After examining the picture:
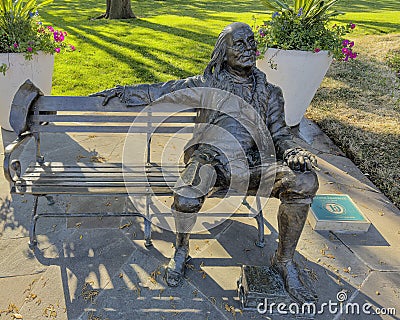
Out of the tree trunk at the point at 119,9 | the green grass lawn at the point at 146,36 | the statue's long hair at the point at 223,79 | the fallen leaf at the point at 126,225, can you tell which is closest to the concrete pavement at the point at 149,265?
the fallen leaf at the point at 126,225

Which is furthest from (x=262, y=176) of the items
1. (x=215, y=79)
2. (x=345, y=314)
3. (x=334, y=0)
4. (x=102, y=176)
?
(x=334, y=0)

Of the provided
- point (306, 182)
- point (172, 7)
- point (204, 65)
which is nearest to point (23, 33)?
point (306, 182)

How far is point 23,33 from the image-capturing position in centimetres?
465

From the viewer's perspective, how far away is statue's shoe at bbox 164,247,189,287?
287 cm

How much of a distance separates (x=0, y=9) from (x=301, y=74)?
3705mm

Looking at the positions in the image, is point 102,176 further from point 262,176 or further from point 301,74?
point 301,74

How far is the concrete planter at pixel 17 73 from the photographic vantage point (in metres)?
4.58

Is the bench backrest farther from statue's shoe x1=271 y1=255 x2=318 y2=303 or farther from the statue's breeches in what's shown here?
statue's shoe x1=271 y1=255 x2=318 y2=303

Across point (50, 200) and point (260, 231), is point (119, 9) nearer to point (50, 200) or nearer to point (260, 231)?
point (50, 200)

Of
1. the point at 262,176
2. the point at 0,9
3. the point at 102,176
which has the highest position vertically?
the point at 0,9

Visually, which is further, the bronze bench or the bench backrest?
the bench backrest

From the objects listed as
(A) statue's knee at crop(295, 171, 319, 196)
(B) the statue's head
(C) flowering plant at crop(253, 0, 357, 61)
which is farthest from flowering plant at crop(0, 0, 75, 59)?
(A) statue's knee at crop(295, 171, 319, 196)

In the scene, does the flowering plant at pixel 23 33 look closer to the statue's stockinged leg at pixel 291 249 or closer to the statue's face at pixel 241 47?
the statue's face at pixel 241 47

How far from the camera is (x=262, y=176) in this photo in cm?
→ 276
